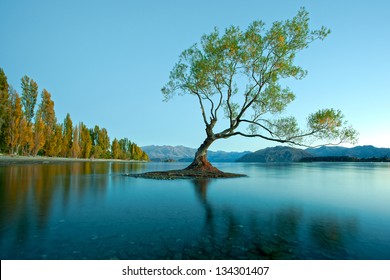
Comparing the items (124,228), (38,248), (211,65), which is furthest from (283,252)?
(211,65)

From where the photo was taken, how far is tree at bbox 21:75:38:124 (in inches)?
2616

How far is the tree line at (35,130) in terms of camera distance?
57.3 metres

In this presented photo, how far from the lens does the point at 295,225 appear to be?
25.2 ft

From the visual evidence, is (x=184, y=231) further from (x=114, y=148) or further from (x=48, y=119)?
(x=114, y=148)

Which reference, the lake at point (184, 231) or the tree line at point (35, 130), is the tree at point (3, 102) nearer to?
the tree line at point (35, 130)

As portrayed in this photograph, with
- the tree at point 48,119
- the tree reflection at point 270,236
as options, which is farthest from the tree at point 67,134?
the tree reflection at point 270,236

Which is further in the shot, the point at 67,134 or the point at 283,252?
the point at 67,134

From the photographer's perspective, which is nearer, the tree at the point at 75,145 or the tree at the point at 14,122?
the tree at the point at 14,122

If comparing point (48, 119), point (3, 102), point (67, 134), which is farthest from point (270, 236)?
point (67, 134)

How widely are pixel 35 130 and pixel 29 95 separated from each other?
11.1m

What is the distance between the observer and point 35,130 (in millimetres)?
65500
